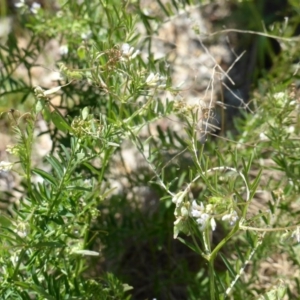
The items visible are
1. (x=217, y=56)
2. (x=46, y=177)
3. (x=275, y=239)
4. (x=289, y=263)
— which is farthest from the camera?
(x=217, y=56)

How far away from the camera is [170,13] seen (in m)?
1.67

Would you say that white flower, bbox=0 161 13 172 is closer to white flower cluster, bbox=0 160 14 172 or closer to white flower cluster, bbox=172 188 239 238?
white flower cluster, bbox=0 160 14 172

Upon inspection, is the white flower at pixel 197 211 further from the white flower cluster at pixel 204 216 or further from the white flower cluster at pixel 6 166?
the white flower cluster at pixel 6 166

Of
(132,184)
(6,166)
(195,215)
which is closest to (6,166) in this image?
(6,166)

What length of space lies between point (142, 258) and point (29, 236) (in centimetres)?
88

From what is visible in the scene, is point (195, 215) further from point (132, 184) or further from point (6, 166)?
point (132, 184)

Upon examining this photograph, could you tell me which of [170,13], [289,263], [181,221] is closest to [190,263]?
[289,263]

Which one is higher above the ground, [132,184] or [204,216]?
[204,216]

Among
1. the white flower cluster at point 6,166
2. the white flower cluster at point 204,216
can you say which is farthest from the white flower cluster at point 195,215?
the white flower cluster at point 6,166

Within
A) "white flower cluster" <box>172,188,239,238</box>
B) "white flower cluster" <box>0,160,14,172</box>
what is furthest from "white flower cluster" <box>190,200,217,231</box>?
"white flower cluster" <box>0,160,14,172</box>

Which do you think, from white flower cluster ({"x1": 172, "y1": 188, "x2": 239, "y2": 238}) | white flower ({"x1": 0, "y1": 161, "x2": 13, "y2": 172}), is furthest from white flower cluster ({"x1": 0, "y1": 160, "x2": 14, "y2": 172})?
white flower cluster ({"x1": 172, "y1": 188, "x2": 239, "y2": 238})

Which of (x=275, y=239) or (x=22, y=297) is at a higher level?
(x=22, y=297)

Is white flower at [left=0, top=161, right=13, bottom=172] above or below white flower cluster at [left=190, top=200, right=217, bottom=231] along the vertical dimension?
above

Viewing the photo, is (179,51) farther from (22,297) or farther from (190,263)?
(22,297)
